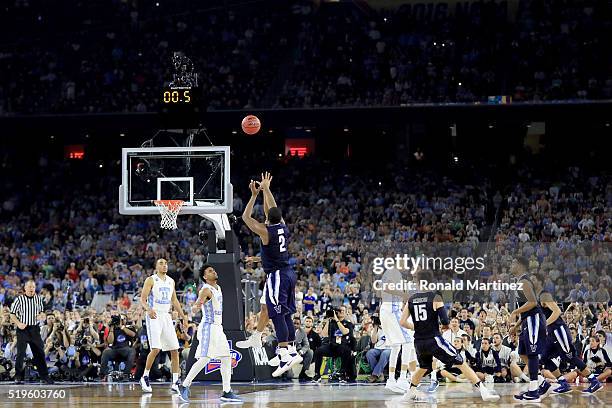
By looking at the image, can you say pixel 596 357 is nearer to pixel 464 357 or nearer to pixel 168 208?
pixel 464 357

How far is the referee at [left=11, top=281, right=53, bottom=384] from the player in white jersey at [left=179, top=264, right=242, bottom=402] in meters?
4.87

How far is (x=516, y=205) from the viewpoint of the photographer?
2839 cm

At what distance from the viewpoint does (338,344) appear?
18.7m

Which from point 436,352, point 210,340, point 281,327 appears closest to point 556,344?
point 436,352

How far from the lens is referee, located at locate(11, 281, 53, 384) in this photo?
60.0ft

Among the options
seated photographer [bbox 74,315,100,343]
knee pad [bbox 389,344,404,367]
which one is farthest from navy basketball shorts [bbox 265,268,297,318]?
seated photographer [bbox 74,315,100,343]

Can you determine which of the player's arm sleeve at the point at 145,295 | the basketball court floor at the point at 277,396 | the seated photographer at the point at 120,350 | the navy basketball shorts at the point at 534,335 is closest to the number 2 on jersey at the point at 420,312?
the basketball court floor at the point at 277,396

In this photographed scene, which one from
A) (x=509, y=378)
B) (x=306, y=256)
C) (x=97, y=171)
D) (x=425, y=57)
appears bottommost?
(x=509, y=378)

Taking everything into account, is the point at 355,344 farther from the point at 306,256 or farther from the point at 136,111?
the point at 136,111

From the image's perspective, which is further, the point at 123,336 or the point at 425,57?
the point at 425,57

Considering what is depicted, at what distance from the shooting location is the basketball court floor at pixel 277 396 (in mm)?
13633

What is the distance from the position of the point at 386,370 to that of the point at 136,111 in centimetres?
1628

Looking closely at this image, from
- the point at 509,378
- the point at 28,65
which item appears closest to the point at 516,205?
the point at 509,378

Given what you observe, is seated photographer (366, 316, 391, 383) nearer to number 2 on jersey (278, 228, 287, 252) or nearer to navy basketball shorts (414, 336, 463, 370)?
Result: navy basketball shorts (414, 336, 463, 370)
